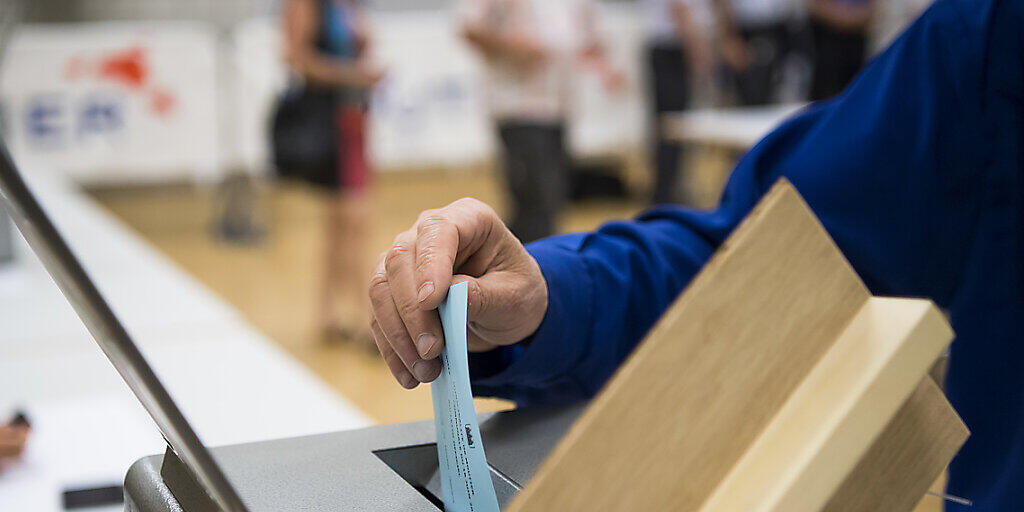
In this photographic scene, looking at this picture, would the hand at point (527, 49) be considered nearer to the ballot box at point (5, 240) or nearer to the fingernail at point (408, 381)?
A: the ballot box at point (5, 240)

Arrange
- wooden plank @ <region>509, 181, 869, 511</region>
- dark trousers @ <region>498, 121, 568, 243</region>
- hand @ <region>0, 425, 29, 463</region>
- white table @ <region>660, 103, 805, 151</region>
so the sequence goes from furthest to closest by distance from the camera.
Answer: white table @ <region>660, 103, 805, 151</region>, dark trousers @ <region>498, 121, 568, 243</region>, hand @ <region>0, 425, 29, 463</region>, wooden plank @ <region>509, 181, 869, 511</region>

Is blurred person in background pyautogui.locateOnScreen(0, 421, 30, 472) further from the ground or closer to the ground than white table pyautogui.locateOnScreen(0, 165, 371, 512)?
further from the ground

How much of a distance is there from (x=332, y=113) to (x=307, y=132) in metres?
0.10

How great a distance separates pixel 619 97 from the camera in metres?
6.20

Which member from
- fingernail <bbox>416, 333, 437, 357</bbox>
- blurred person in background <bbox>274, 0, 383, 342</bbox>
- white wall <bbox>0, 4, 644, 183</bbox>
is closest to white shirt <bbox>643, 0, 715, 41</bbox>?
white wall <bbox>0, 4, 644, 183</bbox>

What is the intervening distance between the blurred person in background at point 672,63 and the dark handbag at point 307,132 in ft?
7.93

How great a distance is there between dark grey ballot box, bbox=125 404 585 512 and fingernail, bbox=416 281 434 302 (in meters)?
0.13

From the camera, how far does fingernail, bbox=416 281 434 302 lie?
552 millimetres

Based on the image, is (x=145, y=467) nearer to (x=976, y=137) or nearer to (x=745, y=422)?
(x=745, y=422)

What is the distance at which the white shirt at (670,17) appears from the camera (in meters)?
5.30

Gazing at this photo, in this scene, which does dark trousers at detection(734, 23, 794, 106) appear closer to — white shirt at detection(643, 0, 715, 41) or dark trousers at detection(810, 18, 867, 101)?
dark trousers at detection(810, 18, 867, 101)

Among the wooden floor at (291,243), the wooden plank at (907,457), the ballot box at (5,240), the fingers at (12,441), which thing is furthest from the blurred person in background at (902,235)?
the ballot box at (5,240)

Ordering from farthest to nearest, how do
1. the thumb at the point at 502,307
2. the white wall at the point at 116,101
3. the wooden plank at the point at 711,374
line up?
the white wall at the point at 116,101
the thumb at the point at 502,307
the wooden plank at the point at 711,374

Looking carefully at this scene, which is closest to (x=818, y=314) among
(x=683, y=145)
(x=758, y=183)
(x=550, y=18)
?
(x=758, y=183)
